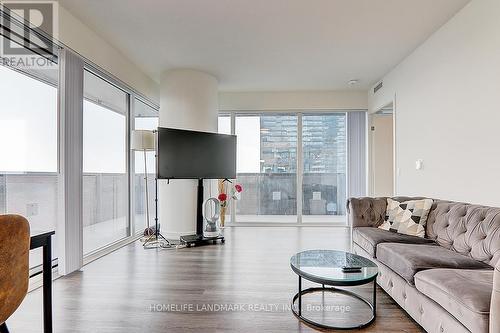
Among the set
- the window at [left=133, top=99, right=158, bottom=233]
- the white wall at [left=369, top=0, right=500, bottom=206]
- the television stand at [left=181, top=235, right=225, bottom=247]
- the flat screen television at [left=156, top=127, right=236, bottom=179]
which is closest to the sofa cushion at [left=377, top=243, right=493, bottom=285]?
the white wall at [left=369, top=0, right=500, bottom=206]

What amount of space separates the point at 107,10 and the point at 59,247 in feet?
8.51

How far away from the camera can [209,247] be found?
420 centimetres

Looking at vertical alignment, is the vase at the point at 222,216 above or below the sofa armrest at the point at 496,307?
below

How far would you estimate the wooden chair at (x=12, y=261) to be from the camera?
1198mm

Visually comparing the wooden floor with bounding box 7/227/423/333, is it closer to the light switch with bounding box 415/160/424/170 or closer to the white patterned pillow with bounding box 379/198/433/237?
the white patterned pillow with bounding box 379/198/433/237

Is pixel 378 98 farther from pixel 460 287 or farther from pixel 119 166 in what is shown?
pixel 119 166

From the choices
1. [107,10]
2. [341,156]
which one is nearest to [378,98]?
[341,156]

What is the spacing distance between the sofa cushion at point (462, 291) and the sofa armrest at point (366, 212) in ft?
4.62

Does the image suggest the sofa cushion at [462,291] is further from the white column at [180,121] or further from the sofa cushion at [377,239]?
the white column at [180,121]

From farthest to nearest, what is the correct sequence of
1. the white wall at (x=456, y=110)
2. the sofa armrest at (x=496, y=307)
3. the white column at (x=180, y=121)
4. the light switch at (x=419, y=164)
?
1. the white column at (x=180, y=121)
2. the light switch at (x=419, y=164)
3. the white wall at (x=456, y=110)
4. the sofa armrest at (x=496, y=307)
